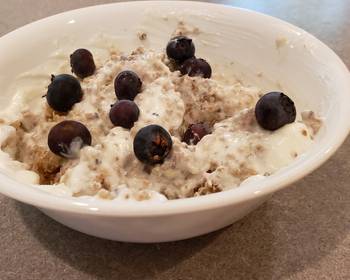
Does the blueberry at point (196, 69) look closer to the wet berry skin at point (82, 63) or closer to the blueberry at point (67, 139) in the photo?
the wet berry skin at point (82, 63)

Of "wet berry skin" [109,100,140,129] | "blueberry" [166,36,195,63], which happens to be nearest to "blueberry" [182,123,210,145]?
"wet berry skin" [109,100,140,129]

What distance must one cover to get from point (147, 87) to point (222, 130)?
0.65 ft

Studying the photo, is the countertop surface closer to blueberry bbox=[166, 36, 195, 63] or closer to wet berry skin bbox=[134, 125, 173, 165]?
wet berry skin bbox=[134, 125, 173, 165]

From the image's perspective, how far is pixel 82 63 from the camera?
1.02 metres

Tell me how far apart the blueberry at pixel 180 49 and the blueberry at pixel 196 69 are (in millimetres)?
19

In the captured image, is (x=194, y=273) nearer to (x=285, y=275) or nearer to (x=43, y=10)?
(x=285, y=275)

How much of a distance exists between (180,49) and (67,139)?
1.20ft

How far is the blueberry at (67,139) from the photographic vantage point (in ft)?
2.64

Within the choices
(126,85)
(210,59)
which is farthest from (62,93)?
(210,59)

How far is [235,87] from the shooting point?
97cm

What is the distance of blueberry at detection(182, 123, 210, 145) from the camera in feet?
2.86

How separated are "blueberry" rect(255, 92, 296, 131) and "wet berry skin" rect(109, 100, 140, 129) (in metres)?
0.22

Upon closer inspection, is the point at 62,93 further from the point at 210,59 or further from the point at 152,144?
the point at 210,59

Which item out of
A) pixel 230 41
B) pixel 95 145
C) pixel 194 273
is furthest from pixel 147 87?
pixel 194 273
